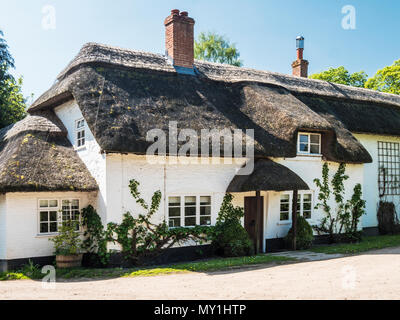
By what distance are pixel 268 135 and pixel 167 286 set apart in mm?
7038

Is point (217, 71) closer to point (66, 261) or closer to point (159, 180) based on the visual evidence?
point (159, 180)

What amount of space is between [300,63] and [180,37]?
985 cm

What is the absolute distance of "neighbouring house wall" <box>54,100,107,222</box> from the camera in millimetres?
12289

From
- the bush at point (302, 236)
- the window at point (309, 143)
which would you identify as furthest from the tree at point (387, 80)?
the bush at point (302, 236)

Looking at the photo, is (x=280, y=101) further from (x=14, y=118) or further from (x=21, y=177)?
(x=14, y=118)

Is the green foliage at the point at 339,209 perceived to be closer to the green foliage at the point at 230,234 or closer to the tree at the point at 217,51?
the green foliage at the point at 230,234

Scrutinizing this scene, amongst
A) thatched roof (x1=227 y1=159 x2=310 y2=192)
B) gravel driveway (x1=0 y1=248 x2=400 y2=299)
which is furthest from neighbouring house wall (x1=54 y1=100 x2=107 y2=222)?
thatched roof (x1=227 y1=159 x2=310 y2=192)

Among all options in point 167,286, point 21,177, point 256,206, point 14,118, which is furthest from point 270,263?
point 14,118

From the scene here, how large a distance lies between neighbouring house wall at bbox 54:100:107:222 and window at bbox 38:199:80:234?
834 millimetres

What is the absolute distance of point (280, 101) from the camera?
16000mm

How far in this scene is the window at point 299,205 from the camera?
1545 centimetres
